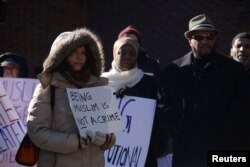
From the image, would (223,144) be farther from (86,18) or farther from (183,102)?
(86,18)

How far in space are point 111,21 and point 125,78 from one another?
6.54 meters

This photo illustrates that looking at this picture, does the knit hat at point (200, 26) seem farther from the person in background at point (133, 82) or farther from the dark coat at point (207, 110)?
the person in background at point (133, 82)

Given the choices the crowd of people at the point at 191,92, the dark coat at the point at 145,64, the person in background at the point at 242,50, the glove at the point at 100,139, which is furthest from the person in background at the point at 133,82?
the person in background at the point at 242,50

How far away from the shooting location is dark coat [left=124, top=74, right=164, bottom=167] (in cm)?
448

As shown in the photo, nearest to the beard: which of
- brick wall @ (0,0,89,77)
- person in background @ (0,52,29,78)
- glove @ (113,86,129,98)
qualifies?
glove @ (113,86,129,98)

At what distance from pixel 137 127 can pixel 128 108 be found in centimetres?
19

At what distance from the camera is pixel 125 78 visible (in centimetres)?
449

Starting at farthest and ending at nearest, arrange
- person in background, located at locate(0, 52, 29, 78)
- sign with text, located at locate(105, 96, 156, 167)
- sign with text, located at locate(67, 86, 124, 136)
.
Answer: person in background, located at locate(0, 52, 29, 78)
sign with text, located at locate(105, 96, 156, 167)
sign with text, located at locate(67, 86, 124, 136)

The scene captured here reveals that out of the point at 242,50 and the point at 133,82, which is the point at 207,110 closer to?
the point at 133,82

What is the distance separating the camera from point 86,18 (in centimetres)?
1157

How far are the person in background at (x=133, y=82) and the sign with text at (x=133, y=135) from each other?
0.05m

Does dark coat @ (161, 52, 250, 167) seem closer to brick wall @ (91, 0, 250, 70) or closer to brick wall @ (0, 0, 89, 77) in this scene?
brick wall @ (91, 0, 250, 70)

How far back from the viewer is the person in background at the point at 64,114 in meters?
3.39

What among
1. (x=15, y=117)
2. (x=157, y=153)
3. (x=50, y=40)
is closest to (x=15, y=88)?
(x=15, y=117)
